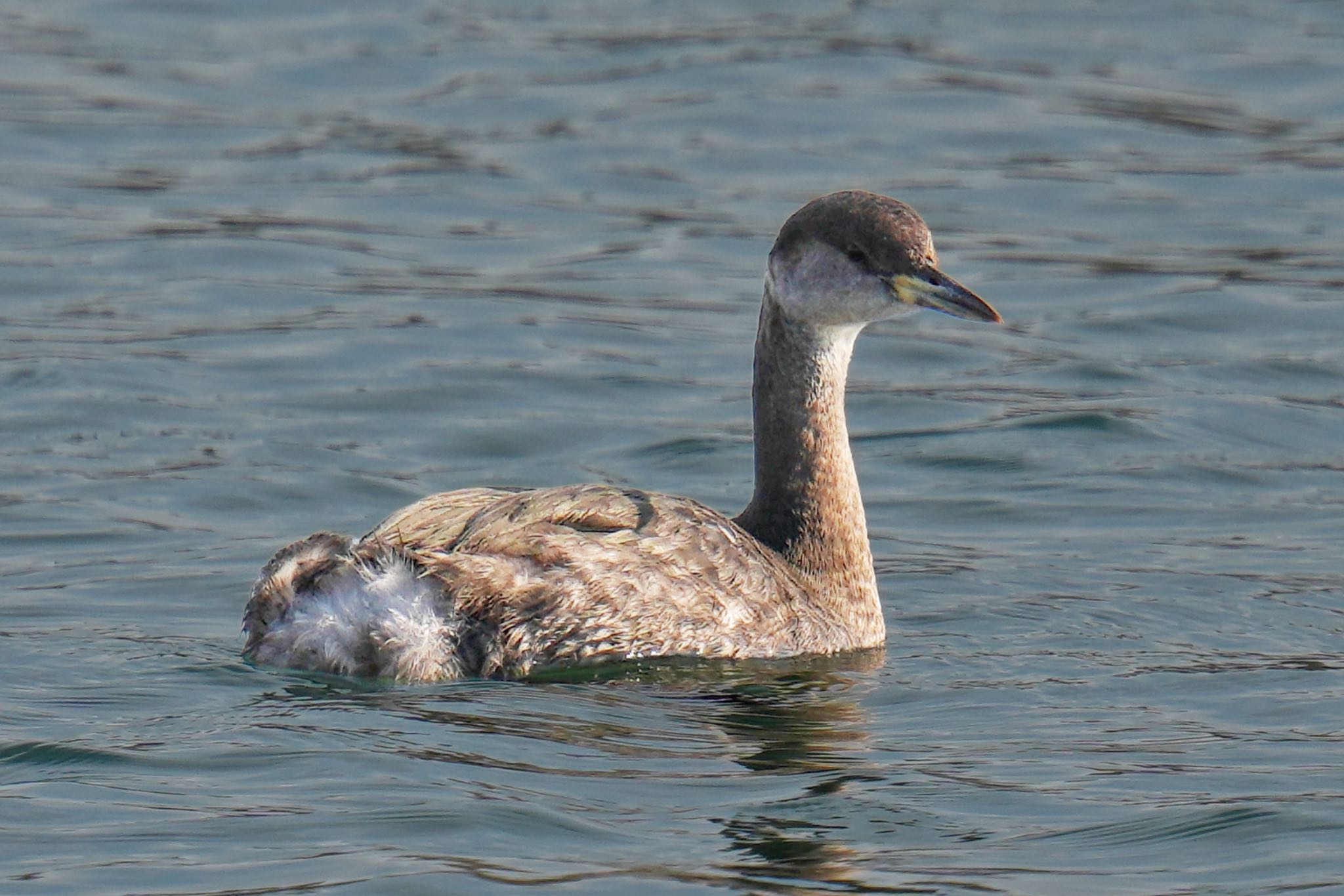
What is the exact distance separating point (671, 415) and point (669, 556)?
439 centimetres

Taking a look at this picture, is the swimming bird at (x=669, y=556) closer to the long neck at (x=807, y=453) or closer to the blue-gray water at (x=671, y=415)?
the long neck at (x=807, y=453)

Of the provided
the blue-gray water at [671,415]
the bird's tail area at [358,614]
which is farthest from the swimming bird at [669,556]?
the blue-gray water at [671,415]

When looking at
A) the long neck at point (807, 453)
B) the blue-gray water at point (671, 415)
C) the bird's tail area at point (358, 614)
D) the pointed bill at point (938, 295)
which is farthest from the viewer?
the long neck at point (807, 453)

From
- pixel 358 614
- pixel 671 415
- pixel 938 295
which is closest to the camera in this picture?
pixel 358 614

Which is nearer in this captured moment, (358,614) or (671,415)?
(358,614)

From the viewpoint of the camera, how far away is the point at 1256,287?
15.3 meters

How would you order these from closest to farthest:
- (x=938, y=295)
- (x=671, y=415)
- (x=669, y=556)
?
(x=669, y=556), (x=938, y=295), (x=671, y=415)

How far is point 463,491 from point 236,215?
321 inches

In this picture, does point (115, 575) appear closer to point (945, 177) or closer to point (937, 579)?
point (937, 579)

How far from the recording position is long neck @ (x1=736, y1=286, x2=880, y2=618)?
9203 mm

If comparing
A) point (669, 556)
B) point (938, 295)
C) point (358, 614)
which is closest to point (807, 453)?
point (938, 295)

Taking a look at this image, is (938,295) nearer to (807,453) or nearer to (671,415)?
(807,453)

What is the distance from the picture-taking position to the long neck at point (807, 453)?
9203 mm

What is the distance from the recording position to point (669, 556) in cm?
848
